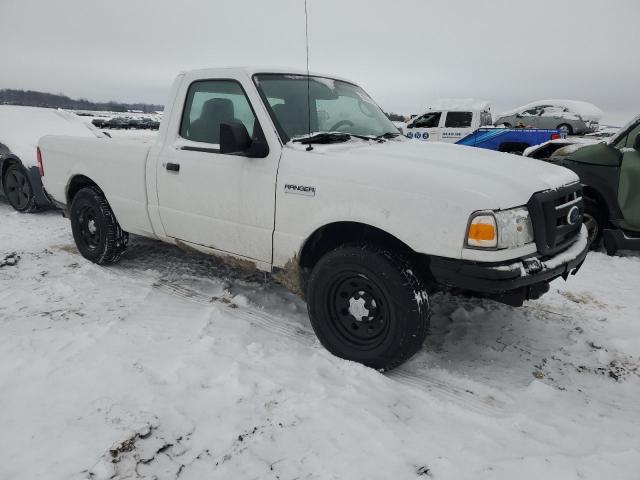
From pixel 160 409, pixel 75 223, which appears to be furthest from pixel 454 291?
pixel 75 223

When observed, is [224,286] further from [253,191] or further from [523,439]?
[523,439]

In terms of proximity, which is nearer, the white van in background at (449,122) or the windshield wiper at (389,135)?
the windshield wiper at (389,135)

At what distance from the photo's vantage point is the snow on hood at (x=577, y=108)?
21.1m

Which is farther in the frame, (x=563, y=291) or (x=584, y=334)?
(x=563, y=291)

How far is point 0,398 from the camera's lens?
98.0 inches

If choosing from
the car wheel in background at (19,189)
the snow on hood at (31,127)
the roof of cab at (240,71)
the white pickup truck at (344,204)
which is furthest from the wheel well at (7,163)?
the roof of cab at (240,71)

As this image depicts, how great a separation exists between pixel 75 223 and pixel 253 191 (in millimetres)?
2755

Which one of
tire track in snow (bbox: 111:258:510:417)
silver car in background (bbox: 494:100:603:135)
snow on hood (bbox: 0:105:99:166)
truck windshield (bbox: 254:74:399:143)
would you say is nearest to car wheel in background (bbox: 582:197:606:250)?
truck windshield (bbox: 254:74:399:143)

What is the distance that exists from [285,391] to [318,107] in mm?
2225

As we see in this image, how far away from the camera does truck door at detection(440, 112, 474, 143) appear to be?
14641 millimetres

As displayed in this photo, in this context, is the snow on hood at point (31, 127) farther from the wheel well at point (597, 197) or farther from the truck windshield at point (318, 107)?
the wheel well at point (597, 197)

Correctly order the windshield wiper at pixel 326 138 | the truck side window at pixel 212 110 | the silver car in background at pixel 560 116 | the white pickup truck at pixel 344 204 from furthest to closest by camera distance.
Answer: the silver car in background at pixel 560 116 < the truck side window at pixel 212 110 < the windshield wiper at pixel 326 138 < the white pickup truck at pixel 344 204

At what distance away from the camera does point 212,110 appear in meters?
3.71

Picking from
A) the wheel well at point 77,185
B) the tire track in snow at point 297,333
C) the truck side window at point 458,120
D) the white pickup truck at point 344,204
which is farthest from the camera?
the truck side window at point 458,120
